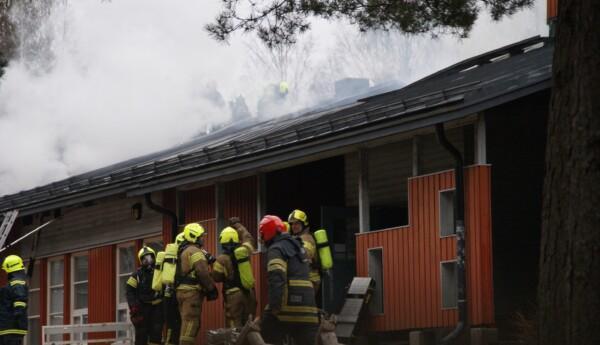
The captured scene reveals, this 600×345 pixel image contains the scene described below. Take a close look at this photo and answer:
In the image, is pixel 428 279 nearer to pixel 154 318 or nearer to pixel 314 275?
pixel 314 275

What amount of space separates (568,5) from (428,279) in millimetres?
7449

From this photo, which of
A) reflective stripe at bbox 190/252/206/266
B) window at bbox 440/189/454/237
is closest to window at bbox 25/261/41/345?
reflective stripe at bbox 190/252/206/266

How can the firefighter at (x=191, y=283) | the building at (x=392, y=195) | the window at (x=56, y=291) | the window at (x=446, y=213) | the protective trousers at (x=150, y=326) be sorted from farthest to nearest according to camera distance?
the window at (x=56, y=291) < the protective trousers at (x=150, y=326) < the firefighter at (x=191, y=283) < the window at (x=446, y=213) < the building at (x=392, y=195)

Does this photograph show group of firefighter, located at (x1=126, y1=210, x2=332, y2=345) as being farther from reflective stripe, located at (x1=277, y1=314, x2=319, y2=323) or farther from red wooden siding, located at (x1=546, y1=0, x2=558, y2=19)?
red wooden siding, located at (x1=546, y1=0, x2=558, y2=19)

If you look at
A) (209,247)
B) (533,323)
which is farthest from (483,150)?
(209,247)

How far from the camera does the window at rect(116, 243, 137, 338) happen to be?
2272 centimetres

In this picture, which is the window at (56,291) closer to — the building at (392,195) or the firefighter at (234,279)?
the building at (392,195)

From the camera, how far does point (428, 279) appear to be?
15.9 meters

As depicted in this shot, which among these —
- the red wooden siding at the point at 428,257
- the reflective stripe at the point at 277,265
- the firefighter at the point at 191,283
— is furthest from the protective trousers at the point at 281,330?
the firefighter at the point at 191,283

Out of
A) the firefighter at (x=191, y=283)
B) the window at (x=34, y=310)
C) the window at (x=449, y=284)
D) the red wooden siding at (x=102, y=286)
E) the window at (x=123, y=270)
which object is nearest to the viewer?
the window at (x=449, y=284)

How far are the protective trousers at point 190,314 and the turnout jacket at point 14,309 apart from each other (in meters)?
2.24

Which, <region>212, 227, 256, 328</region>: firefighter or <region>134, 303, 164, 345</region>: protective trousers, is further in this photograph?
<region>134, 303, 164, 345</region>: protective trousers

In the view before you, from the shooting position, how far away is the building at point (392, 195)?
50.1 feet

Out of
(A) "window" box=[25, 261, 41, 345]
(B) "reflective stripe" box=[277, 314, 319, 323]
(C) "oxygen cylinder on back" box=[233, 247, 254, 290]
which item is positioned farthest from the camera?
(A) "window" box=[25, 261, 41, 345]
